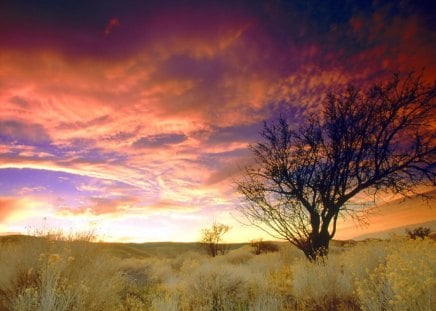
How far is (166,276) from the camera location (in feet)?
65.5

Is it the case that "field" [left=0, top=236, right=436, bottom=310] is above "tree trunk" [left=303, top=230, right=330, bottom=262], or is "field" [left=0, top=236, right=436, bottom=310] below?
below

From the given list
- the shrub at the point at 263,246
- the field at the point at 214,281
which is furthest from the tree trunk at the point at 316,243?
the shrub at the point at 263,246

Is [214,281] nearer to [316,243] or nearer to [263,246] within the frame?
[316,243]

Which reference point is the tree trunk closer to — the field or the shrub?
the field

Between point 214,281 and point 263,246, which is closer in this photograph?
point 214,281

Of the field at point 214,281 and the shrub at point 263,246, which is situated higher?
the shrub at point 263,246

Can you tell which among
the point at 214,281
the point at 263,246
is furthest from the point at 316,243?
the point at 263,246

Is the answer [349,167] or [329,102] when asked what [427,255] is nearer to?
[349,167]

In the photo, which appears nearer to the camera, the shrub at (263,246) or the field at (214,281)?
the field at (214,281)

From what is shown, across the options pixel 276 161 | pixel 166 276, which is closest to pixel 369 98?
pixel 276 161

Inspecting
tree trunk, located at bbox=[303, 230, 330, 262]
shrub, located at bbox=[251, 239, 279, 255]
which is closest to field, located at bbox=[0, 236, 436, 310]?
tree trunk, located at bbox=[303, 230, 330, 262]

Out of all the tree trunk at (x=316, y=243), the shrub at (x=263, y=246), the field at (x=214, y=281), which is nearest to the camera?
the field at (x=214, y=281)

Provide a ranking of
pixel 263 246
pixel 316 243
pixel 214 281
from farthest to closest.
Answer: pixel 263 246 < pixel 316 243 < pixel 214 281

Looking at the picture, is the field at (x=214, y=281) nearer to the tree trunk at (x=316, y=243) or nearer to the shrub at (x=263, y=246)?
the tree trunk at (x=316, y=243)
